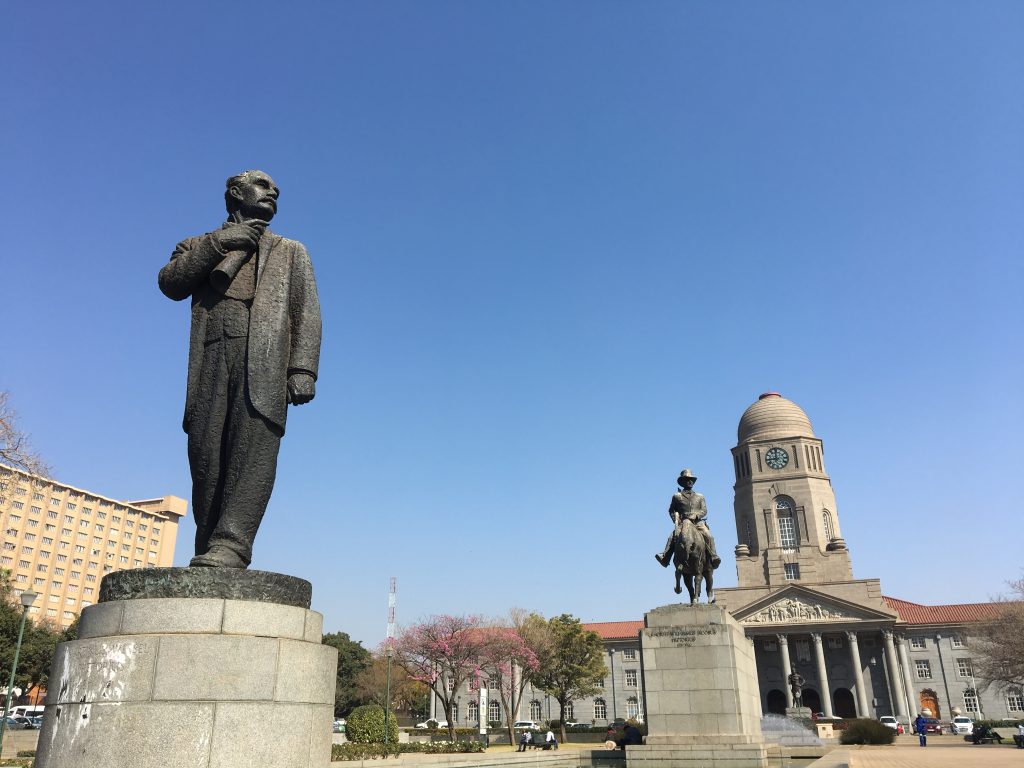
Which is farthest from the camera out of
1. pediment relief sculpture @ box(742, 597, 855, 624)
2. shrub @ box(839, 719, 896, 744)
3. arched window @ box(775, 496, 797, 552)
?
arched window @ box(775, 496, 797, 552)

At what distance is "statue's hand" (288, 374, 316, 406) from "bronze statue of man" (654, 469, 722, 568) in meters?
12.7

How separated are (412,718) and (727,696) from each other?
7657 cm

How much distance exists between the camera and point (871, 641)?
227ft

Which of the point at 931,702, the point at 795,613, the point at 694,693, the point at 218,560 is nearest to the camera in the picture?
the point at 218,560

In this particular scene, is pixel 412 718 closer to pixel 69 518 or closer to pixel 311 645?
pixel 69 518

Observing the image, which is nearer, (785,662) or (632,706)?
(785,662)

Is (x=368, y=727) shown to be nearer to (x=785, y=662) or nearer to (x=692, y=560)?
(x=692, y=560)

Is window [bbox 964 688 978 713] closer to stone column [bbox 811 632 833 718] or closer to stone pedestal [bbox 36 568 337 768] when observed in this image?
stone column [bbox 811 632 833 718]

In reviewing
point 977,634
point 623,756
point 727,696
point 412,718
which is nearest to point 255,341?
point 727,696

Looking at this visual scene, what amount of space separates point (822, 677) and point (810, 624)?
466 centimetres

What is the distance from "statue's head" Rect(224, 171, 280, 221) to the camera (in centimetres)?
636

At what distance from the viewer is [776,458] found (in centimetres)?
7869

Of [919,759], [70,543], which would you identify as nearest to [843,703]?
[919,759]

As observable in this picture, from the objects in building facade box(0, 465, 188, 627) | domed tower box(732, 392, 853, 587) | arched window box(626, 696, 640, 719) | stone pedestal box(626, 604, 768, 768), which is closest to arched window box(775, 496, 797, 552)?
domed tower box(732, 392, 853, 587)
